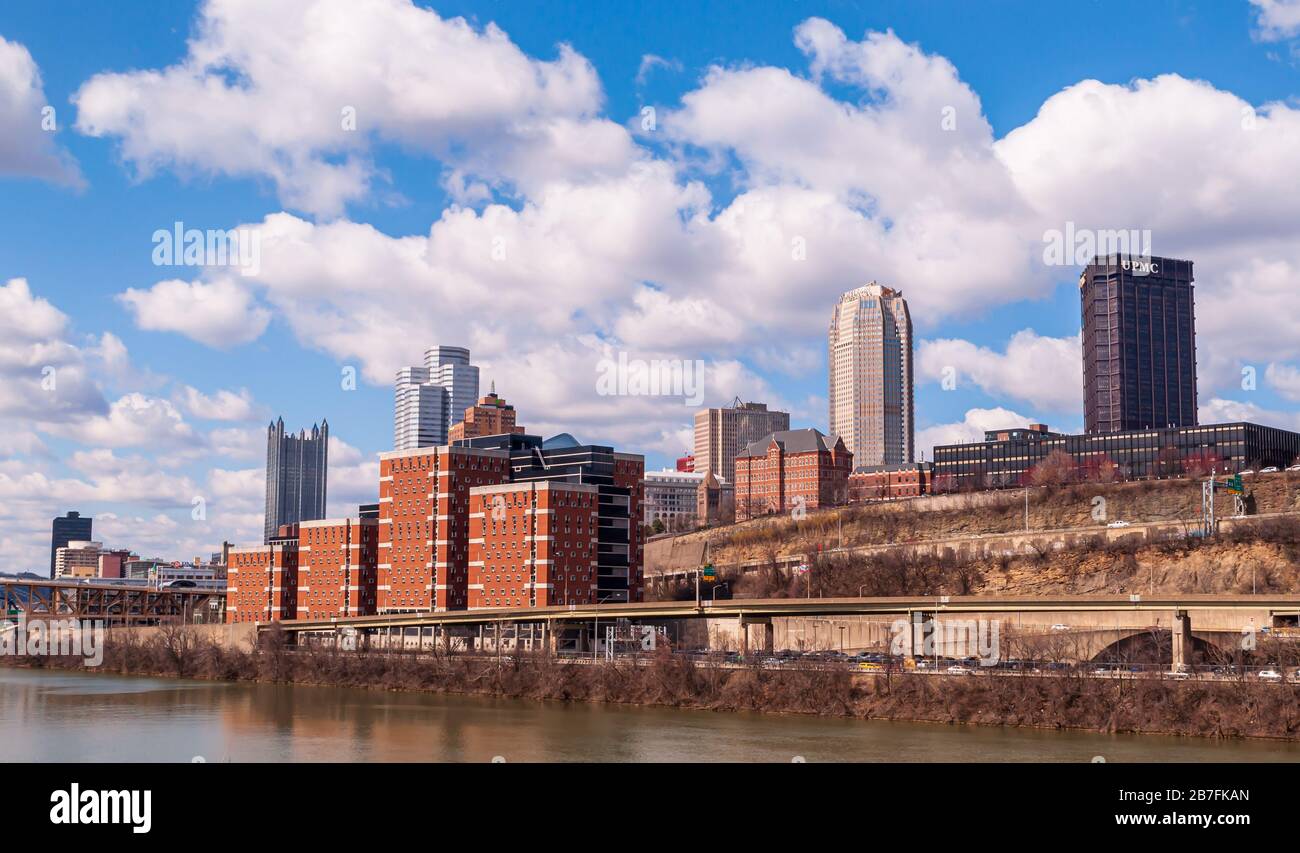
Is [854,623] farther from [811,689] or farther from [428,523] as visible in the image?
[428,523]

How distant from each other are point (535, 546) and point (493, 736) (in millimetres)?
65858

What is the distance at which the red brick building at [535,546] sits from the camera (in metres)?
142

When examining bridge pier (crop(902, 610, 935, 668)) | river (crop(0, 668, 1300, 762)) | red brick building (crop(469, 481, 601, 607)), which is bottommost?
river (crop(0, 668, 1300, 762))

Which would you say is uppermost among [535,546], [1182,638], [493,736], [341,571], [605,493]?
[605,493]

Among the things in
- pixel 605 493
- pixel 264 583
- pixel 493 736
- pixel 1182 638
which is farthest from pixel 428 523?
pixel 1182 638

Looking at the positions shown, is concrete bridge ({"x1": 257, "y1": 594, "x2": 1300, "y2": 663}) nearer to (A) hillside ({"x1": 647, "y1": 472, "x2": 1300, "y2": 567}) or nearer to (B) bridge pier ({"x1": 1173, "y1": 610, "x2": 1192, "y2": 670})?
(B) bridge pier ({"x1": 1173, "y1": 610, "x2": 1192, "y2": 670})

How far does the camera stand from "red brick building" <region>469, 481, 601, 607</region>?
141625 mm

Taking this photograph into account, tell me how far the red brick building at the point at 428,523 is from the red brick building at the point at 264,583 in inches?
954

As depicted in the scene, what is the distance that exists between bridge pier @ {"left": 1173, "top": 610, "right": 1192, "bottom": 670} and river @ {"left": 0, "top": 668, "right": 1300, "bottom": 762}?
16.0m

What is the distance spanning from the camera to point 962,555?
15275 cm

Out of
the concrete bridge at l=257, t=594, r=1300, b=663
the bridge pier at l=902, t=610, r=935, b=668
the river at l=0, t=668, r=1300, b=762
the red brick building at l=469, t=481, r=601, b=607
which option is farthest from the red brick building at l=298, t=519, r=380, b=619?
the bridge pier at l=902, t=610, r=935, b=668

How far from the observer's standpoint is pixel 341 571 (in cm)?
16550

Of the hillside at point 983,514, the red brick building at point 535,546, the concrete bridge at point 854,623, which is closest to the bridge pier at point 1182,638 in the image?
the concrete bridge at point 854,623
